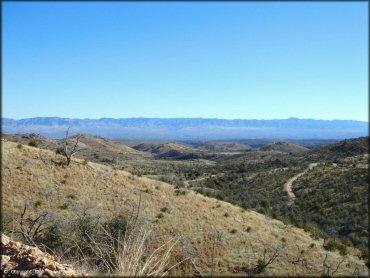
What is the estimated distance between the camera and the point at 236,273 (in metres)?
19.0

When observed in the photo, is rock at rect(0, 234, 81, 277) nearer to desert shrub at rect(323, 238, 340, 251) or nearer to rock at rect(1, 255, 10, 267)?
rock at rect(1, 255, 10, 267)

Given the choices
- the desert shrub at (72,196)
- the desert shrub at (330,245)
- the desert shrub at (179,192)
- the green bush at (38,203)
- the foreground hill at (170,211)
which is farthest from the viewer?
the desert shrub at (179,192)

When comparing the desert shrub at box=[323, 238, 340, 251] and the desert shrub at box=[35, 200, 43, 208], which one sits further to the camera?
the desert shrub at box=[323, 238, 340, 251]

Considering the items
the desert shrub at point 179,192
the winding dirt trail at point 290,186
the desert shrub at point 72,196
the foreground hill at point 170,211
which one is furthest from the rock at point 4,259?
the winding dirt trail at point 290,186

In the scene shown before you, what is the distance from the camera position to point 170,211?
24.1 metres

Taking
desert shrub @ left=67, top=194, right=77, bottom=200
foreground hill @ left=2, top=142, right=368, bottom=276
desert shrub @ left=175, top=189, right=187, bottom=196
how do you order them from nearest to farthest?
foreground hill @ left=2, top=142, right=368, bottom=276
desert shrub @ left=67, top=194, right=77, bottom=200
desert shrub @ left=175, top=189, right=187, bottom=196

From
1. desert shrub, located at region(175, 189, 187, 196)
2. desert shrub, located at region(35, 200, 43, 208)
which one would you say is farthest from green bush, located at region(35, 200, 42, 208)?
desert shrub, located at region(175, 189, 187, 196)

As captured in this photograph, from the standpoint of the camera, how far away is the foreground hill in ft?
66.9

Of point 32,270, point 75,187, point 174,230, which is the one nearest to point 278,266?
point 174,230

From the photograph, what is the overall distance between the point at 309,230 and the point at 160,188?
10.5 meters

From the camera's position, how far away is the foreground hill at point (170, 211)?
20.4 metres

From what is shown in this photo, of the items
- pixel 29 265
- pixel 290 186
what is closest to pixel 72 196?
pixel 29 265

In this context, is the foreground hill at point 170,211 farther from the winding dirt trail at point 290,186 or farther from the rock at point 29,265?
the winding dirt trail at point 290,186

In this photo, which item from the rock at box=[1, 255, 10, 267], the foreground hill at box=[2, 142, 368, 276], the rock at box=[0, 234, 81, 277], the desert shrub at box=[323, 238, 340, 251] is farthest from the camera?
the desert shrub at box=[323, 238, 340, 251]
